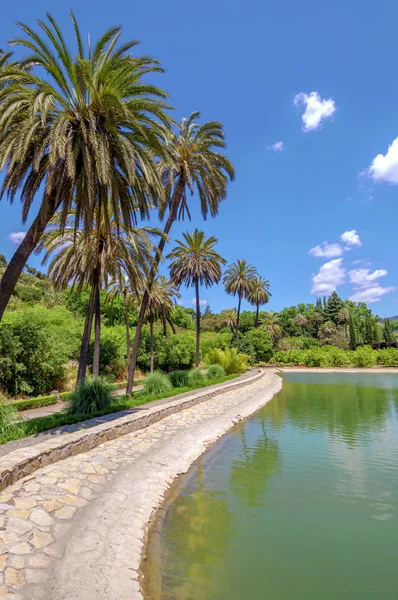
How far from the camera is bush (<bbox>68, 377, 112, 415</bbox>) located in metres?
13.2

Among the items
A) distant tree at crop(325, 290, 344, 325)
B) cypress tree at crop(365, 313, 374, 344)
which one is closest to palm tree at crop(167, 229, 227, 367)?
cypress tree at crop(365, 313, 374, 344)

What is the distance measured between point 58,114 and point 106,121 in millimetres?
1229

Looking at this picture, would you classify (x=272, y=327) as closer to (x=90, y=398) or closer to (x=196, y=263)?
(x=196, y=263)

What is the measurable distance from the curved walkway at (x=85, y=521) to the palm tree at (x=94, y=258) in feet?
23.8

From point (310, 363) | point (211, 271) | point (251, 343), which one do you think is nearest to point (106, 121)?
point (211, 271)

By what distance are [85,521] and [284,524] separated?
3550mm

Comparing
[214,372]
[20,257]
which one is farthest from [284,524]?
[214,372]

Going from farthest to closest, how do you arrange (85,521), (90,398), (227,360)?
(227,360) < (90,398) < (85,521)

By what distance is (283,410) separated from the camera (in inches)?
799

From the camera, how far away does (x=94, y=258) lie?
16.5 metres

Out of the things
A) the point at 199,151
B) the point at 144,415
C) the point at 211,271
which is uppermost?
the point at 199,151

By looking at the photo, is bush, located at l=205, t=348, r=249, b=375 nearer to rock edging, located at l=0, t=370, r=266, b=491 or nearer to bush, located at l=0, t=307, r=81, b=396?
bush, located at l=0, t=307, r=81, b=396

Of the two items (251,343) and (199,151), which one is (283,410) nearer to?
(199,151)

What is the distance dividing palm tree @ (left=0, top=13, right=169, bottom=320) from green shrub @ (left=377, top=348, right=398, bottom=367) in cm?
5849
